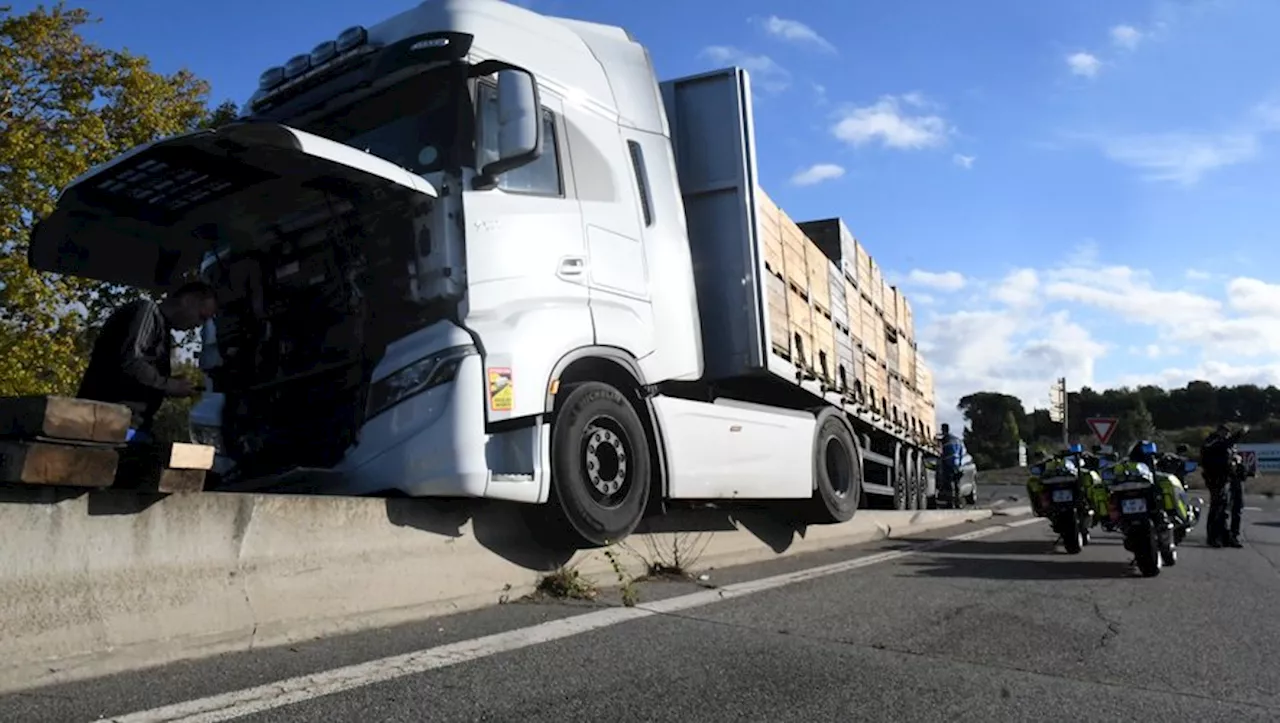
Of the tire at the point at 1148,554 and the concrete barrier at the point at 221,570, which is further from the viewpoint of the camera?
the tire at the point at 1148,554

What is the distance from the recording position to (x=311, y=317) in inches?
212

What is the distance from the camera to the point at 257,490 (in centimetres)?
506

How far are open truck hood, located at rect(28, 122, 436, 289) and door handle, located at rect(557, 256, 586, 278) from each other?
90 centimetres

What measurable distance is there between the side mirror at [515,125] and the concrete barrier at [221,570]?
5.85 feet

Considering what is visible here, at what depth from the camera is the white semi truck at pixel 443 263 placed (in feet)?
15.7

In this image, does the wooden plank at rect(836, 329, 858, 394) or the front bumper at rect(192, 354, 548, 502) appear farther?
the wooden plank at rect(836, 329, 858, 394)

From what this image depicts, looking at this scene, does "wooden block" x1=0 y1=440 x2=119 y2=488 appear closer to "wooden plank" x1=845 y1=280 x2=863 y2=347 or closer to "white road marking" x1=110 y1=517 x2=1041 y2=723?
"white road marking" x1=110 y1=517 x2=1041 y2=723

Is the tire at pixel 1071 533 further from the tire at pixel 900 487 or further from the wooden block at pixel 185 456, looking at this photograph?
the wooden block at pixel 185 456

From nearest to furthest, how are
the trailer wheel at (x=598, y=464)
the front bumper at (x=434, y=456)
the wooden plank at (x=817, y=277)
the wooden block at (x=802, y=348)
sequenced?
the front bumper at (x=434, y=456), the trailer wheel at (x=598, y=464), the wooden block at (x=802, y=348), the wooden plank at (x=817, y=277)

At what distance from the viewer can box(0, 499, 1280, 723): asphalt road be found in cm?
315

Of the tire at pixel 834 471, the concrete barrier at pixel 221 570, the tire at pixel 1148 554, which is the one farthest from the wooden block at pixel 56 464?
the tire at pixel 1148 554

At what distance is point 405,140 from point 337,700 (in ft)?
10.6

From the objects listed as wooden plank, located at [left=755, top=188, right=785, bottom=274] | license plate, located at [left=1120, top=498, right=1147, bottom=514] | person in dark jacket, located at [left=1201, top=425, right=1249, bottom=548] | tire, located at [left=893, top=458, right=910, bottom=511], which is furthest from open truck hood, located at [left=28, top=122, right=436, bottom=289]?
person in dark jacket, located at [left=1201, top=425, right=1249, bottom=548]

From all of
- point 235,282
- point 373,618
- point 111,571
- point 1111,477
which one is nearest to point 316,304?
point 235,282
